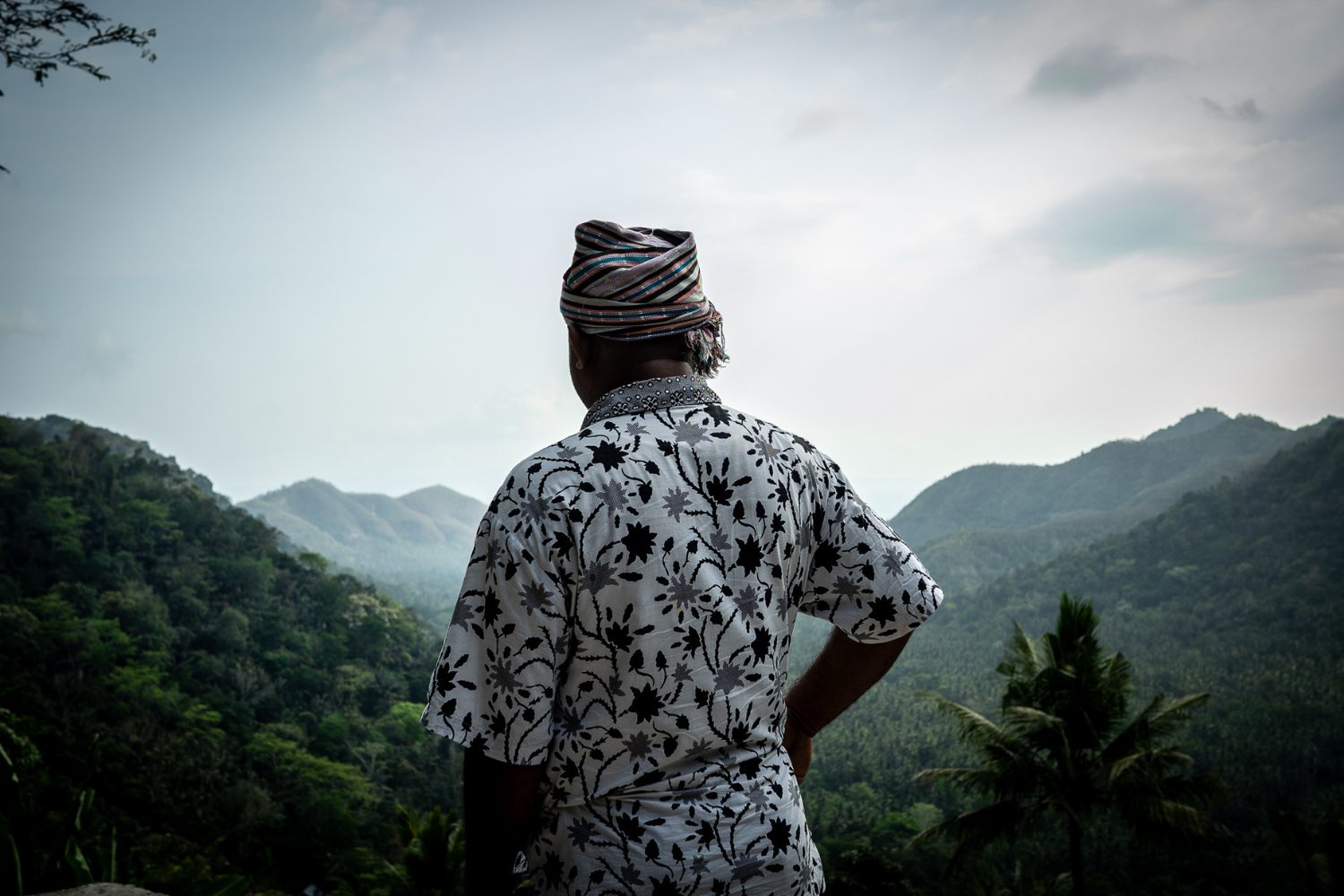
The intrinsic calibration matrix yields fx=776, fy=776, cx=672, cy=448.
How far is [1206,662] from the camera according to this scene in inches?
1652

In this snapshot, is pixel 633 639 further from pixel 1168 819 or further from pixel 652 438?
pixel 1168 819

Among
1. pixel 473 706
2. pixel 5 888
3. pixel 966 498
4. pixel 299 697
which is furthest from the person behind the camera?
pixel 966 498

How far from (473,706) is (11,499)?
46789 millimetres

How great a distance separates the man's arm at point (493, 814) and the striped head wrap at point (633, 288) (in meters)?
0.51

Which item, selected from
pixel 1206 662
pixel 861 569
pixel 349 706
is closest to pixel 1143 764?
pixel 861 569

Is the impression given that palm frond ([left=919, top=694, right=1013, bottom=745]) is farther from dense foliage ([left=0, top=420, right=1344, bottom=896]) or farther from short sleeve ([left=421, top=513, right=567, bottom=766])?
short sleeve ([left=421, top=513, right=567, bottom=766])

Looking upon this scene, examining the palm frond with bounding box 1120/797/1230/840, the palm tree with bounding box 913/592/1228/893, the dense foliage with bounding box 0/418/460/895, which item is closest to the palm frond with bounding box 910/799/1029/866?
the palm tree with bounding box 913/592/1228/893

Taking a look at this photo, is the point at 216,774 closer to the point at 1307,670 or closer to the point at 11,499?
the point at 11,499

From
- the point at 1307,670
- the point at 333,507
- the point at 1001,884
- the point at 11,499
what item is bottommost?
the point at 1001,884

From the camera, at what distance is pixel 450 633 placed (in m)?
0.83

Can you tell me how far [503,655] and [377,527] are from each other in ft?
585

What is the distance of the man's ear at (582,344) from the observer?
976 mm

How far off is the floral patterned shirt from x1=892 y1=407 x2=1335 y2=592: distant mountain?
78597mm

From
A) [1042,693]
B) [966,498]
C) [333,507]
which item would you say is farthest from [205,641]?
[333,507]
